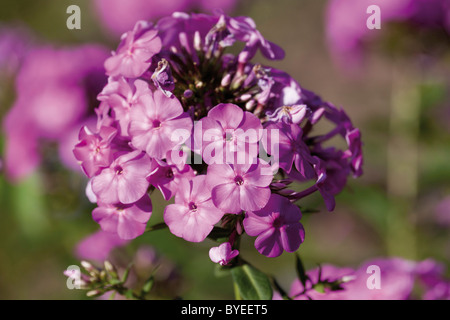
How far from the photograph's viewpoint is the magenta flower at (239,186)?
1070 millimetres

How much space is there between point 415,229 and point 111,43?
3.36m

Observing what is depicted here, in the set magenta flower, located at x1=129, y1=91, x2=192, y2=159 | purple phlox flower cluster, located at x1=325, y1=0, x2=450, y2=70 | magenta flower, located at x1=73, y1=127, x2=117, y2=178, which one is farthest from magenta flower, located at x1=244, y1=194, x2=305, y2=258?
purple phlox flower cluster, located at x1=325, y1=0, x2=450, y2=70

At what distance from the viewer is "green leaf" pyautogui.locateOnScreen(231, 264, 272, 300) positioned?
50.7 inches

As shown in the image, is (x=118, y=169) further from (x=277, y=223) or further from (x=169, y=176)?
(x=277, y=223)

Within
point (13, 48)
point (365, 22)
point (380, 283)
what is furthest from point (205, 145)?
point (13, 48)

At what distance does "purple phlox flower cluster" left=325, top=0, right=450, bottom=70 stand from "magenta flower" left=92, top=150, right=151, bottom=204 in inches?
73.9

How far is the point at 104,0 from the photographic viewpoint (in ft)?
12.0

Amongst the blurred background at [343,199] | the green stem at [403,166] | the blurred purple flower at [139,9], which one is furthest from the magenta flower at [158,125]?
the blurred purple flower at [139,9]

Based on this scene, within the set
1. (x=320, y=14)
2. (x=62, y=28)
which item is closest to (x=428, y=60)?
(x=320, y=14)

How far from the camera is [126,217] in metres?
1.20

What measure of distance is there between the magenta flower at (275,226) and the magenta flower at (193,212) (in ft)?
0.28

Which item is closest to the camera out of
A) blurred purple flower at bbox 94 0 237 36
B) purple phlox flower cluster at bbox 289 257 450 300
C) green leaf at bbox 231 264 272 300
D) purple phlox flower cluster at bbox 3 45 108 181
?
green leaf at bbox 231 264 272 300

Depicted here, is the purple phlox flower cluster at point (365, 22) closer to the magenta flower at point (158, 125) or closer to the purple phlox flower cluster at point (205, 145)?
the purple phlox flower cluster at point (205, 145)

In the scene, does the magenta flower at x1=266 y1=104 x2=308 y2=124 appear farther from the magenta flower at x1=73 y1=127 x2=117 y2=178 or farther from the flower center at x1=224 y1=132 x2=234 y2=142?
the magenta flower at x1=73 y1=127 x2=117 y2=178
